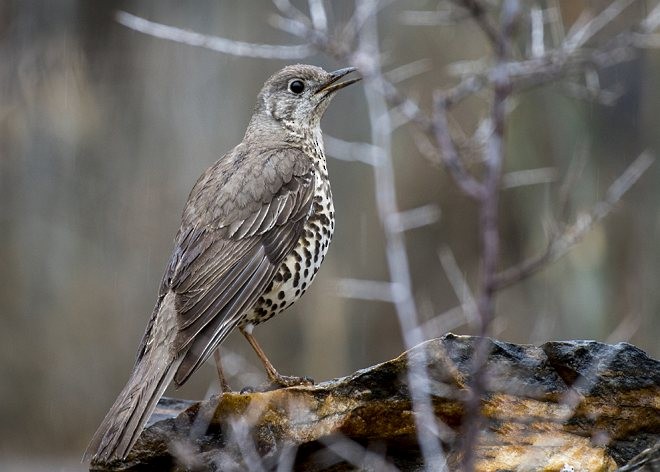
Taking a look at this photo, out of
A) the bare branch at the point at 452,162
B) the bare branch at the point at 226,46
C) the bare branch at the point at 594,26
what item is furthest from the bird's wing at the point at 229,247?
the bare branch at the point at 594,26

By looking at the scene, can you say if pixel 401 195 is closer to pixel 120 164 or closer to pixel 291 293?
pixel 120 164

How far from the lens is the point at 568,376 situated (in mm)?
5215

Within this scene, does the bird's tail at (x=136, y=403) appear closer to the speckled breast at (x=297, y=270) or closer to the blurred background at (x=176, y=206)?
the speckled breast at (x=297, y=270)

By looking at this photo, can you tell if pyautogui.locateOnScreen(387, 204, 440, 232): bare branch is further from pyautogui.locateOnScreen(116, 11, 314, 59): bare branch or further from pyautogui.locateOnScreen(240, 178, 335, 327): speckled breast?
pyautogui.locateOnScreen(240, 178, 335, 327): speckled breast

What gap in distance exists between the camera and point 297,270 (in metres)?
6.22

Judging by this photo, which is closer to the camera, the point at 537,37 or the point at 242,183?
the point at 242,183

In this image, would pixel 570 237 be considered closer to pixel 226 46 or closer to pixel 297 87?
pixel 297 87

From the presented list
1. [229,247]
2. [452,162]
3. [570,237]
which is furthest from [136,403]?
[570,237]

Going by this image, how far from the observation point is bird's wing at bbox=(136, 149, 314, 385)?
5793 millimetres

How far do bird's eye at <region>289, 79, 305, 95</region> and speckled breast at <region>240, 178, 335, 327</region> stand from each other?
0.83m

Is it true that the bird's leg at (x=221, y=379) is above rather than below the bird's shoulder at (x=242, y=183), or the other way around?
below

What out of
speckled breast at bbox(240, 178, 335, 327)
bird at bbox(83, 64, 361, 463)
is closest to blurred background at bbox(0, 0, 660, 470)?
bird at bbox(83, 64, 361, 463)

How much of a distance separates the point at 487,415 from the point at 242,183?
2.03m

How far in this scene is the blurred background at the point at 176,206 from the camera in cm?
1162
